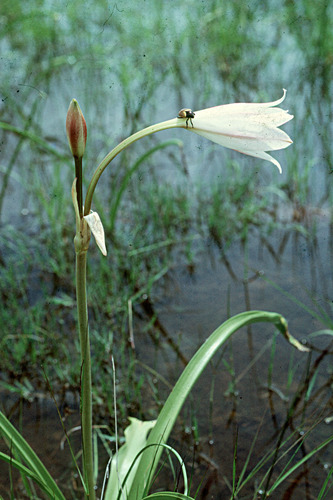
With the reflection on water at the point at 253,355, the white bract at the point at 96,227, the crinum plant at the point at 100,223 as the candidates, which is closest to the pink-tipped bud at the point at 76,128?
the crinum plant at the point at 100,223

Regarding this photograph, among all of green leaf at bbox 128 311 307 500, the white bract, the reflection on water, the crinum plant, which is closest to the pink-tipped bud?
the crinum plant

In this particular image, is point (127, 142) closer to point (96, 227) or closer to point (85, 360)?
point (96, 227)

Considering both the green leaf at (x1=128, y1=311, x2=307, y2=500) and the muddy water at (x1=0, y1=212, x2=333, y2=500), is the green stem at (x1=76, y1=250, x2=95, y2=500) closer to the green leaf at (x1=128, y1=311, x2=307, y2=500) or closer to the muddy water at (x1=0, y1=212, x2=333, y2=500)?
the green leaf at (x1=128, y1=311, x2=307, y2=500)

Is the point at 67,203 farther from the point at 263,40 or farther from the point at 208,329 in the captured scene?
the point at 263,40

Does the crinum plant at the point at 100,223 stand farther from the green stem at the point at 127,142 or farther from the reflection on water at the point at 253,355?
the reflection on water at the point at 253,355

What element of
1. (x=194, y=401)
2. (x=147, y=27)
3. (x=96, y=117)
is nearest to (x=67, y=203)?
(x=96, y=117)

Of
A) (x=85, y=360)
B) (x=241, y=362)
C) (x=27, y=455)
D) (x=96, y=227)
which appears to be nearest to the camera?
(x=96, y=227)

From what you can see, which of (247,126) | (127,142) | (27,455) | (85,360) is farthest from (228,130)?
(27,455)
